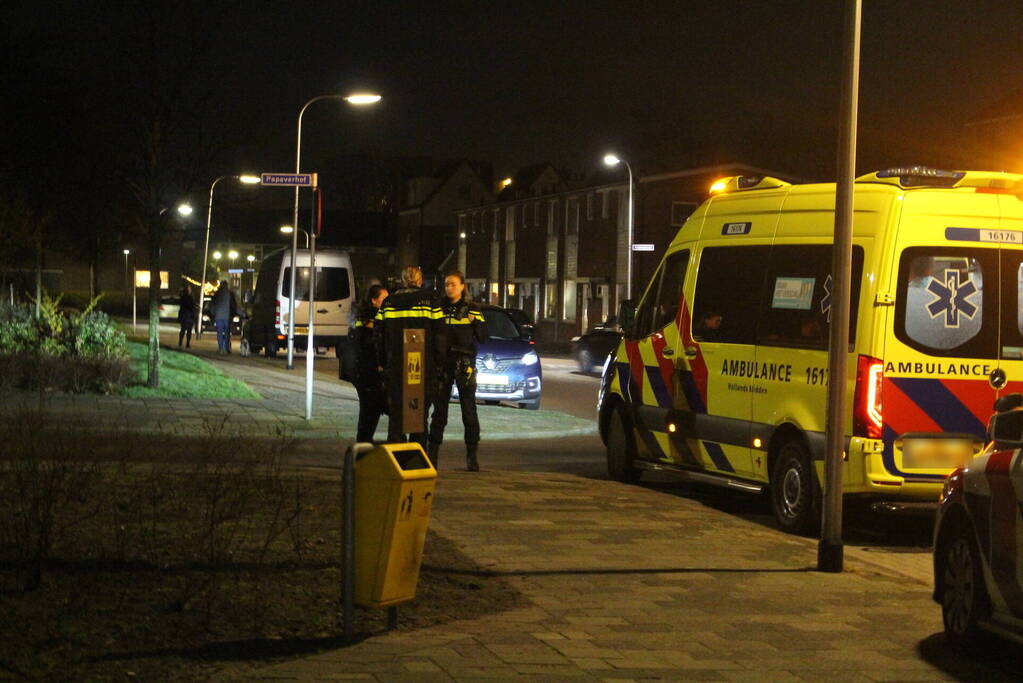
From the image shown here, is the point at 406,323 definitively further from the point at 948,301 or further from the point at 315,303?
the point at 315,303

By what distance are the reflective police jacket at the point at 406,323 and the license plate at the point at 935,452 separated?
3955 millimetres

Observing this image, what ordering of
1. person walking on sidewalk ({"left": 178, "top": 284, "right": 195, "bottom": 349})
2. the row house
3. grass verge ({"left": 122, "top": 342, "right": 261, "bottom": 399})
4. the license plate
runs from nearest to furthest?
the license plate, grass verge ({"left": 122, "top": 342, "right": 261, "bottom": 399}), person walking on sidewalk ({"left": 178, "top": 284, "right": 195, "bottom": 349}), the row house

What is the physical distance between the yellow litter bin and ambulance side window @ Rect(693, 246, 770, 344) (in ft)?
17.9

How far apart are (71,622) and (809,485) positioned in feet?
19.3

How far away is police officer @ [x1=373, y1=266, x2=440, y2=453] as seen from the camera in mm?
11586

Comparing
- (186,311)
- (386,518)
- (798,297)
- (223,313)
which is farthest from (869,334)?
(186,311)

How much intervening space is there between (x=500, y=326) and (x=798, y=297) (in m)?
12.3

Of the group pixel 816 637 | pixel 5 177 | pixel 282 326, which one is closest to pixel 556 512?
pixel 816 637

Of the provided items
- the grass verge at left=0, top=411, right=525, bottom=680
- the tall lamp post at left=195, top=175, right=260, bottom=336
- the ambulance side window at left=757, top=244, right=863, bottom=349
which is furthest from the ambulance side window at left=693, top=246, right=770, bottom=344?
the tall lamp post at left=195, top=175, right=260, bottom=336

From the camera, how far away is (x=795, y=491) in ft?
35.4

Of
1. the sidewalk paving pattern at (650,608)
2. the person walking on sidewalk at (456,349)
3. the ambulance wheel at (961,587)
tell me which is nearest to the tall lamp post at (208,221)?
the person walking on sidewalk at (456,349)

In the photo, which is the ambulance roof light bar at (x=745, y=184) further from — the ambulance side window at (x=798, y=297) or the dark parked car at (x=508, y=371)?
the dark parked car at (x=508, y=371)

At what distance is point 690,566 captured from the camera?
351 inches

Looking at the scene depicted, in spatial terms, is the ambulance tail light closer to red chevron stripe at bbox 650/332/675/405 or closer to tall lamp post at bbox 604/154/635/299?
red chevron stripe at bbox 650/332/675/405
